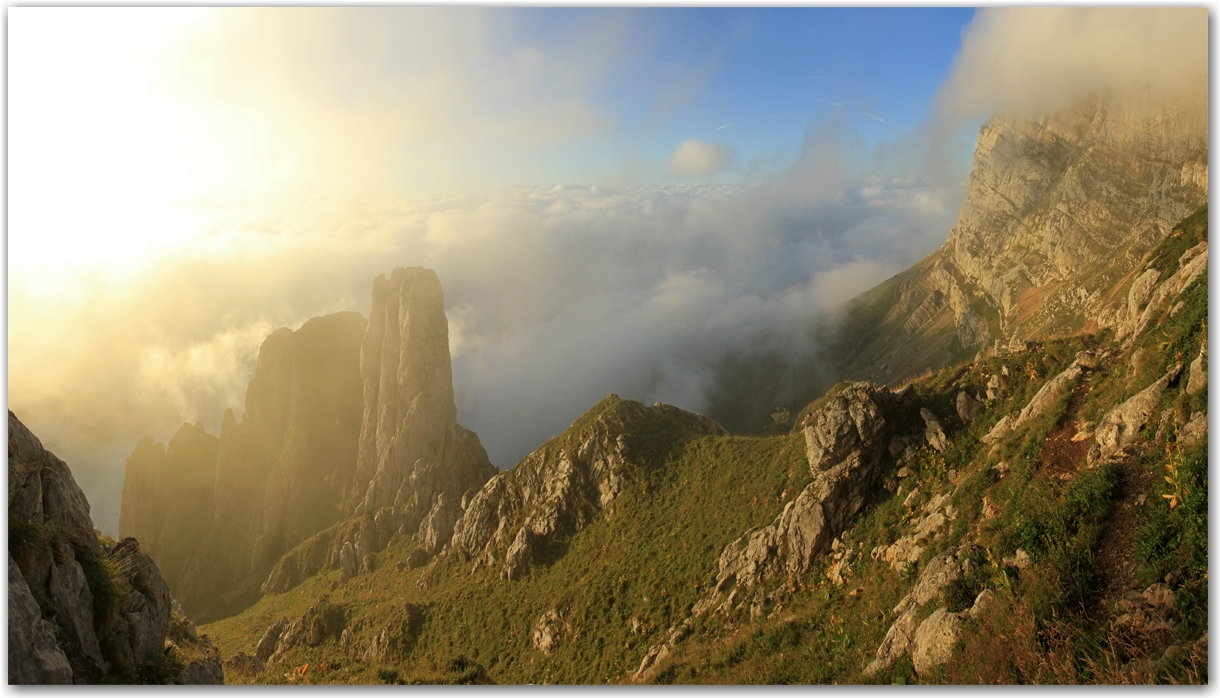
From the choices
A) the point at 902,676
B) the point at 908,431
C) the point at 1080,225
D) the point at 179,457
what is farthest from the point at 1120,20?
the point at 179,457

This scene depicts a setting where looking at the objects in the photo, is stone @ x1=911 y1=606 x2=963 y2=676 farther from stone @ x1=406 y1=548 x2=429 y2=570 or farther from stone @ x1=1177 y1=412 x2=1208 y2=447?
stone @ x1=406 y1=548 x2=429 y2=570

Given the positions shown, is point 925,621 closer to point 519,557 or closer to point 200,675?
point 200,675

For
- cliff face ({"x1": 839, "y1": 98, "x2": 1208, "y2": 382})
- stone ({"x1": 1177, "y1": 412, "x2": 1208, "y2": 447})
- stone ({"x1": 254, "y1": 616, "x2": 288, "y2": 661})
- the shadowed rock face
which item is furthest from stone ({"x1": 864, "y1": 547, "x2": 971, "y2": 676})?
stone ({"x1": 254, "y1": 616, "x2": 288, "y2": 661})

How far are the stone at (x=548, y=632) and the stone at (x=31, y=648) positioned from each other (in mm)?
28952

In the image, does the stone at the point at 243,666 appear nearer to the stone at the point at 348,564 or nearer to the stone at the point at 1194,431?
the stone at the point at 1194,431

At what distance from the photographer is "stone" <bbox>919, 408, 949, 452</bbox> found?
2643cm

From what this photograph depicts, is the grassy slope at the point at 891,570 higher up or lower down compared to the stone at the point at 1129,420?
lower down

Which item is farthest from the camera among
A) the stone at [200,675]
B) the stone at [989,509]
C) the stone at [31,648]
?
the stone at [989,509]

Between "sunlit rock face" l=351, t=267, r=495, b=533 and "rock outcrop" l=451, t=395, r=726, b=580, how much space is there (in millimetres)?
30196

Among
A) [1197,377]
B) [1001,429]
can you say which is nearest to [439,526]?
[1001,429]

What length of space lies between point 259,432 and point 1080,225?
6164 inches

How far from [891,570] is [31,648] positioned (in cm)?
2566

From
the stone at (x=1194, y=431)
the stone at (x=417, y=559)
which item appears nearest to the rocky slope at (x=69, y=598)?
the stone at (x=1194, y=431)

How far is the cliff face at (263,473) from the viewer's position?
102m
